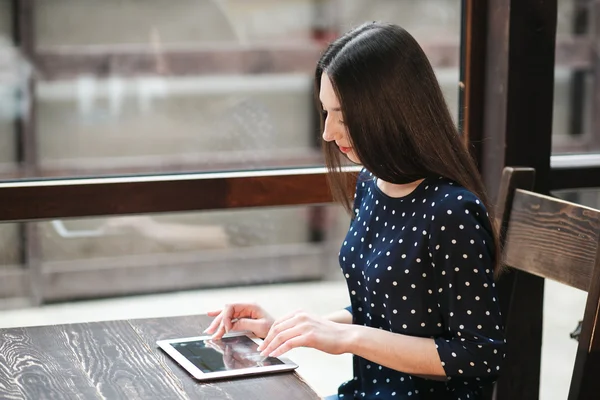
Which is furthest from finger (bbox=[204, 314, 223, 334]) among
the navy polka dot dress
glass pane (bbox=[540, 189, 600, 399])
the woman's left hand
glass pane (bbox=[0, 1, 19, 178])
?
glass pane (bbox=[540, 189, 600, 399])

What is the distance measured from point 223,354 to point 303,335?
139mm

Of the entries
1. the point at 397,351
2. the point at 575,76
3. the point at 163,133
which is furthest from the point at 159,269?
A: the point at 575,76

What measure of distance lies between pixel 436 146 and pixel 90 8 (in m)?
1.08

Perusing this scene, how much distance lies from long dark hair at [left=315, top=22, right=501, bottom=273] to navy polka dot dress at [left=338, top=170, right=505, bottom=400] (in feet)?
0.17

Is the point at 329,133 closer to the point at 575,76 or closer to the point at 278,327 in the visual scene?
the point at 278,327

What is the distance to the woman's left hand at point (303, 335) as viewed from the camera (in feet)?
4.06

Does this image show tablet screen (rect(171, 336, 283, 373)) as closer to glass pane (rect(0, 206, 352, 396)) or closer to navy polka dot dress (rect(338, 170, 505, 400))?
navy polka dot dress (rect(338, 170, 505, 400))

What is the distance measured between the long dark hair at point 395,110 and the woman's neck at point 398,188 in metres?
0.05

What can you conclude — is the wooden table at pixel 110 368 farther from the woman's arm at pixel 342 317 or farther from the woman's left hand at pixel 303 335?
the woman's arm at pixel 342 317

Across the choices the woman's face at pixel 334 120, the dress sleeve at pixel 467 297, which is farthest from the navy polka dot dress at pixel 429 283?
the woman's face at pixel 334 120

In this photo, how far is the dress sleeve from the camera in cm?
127

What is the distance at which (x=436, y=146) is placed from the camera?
4.39ft

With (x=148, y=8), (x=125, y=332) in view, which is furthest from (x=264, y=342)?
(x=148, y=8)

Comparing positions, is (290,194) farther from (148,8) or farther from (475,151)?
(148,8)
